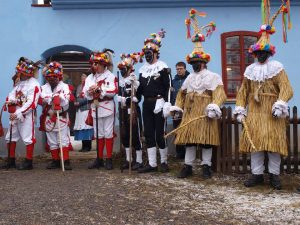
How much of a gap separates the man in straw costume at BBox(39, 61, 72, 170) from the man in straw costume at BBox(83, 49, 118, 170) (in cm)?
40

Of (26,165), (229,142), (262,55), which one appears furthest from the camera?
(26,165)

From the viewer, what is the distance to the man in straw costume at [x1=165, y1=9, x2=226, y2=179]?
598cm

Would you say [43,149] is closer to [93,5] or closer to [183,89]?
[93,5]

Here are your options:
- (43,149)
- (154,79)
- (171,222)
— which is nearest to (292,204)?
(171,222)

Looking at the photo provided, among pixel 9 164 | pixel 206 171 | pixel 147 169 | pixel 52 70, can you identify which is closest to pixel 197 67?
pixel 206 171

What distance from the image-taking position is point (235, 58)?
940cm

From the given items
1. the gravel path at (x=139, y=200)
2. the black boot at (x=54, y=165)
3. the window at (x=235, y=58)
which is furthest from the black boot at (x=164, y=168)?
the window at (x=235, y=58)

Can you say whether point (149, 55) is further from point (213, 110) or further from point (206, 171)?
point (206, 171)

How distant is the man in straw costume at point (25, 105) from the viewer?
22.9 feet

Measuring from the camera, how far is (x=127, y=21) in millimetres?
9055

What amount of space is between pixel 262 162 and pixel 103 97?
2.73 meters

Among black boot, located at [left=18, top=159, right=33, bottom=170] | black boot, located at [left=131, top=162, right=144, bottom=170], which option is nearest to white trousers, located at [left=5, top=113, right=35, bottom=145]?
black boot, located at [left=18, top=159, right=33, bottom=170]

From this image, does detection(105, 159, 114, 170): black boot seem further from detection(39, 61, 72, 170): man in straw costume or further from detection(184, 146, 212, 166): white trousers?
detection(184, 146, 212, 166): white trousers

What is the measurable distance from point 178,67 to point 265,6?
8.22 ft
